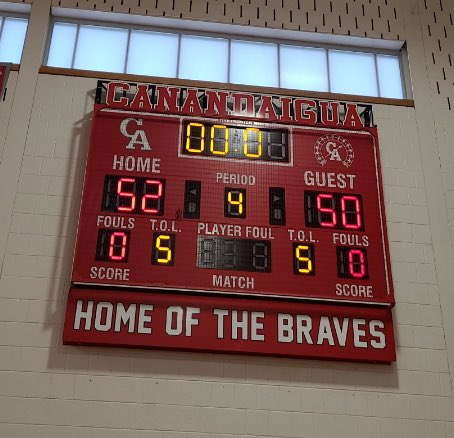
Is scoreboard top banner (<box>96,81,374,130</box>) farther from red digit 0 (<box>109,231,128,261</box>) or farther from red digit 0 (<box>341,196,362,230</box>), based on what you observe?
red digit 0 (<box>109,231,128,261</box>)

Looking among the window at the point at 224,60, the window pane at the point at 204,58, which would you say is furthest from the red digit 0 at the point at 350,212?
the window pane at the point at 204,58

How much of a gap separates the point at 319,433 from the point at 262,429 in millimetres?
424

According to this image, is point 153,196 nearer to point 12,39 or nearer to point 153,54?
point 153,54

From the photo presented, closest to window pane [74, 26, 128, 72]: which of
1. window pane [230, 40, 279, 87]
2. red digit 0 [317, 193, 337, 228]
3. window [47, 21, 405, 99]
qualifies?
window [47, 21, 405, 99]

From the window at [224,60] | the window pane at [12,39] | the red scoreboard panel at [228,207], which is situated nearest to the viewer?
the red scoreboard panel at [228,207]

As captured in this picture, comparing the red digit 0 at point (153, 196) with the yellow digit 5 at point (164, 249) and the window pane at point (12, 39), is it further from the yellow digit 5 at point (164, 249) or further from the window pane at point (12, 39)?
the window pane at point (12, 39)

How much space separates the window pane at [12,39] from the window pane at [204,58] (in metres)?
1.58

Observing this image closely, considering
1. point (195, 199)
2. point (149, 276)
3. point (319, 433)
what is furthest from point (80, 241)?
point (319, 433)

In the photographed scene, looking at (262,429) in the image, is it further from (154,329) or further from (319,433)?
(154,329)

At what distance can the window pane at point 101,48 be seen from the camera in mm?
6562

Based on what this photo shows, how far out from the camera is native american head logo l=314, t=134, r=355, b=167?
5793 millimetres

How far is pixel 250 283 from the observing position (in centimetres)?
515

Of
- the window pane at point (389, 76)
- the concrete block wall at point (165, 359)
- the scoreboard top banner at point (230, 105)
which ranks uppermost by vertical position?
the window pane at point (389, 76)

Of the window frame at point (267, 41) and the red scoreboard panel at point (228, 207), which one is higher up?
the window frame at point (267, 41)
